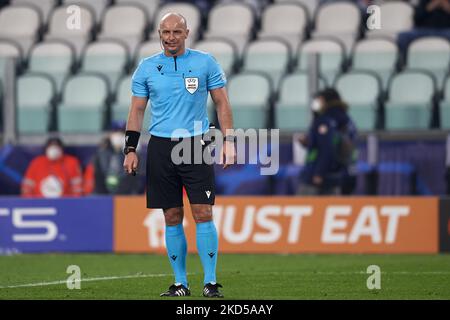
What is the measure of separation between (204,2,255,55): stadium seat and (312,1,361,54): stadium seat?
3.41 ft

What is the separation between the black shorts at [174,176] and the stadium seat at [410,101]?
276 inches

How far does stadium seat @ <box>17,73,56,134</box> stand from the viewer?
1748 cm

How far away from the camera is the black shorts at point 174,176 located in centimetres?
1005

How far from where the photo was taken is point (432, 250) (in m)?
15.9

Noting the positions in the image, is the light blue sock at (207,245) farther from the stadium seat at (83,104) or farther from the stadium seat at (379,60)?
the stadium seat at (379,60)

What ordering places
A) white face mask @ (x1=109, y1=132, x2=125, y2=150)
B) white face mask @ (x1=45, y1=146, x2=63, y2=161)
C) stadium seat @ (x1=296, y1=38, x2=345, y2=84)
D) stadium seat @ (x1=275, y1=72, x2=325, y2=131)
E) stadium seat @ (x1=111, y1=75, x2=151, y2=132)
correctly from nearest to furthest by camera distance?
stadium seat @ (x1=275, y1=72, x2=325, y2=131)
white face mask @ (x1=45, y1=146, x2=63, y2=161)
white face mask @ (x1=109, y1=132, x2=125, y2=150)
stadium seat @ (x1=296, y1=38, x2=345, y2=84)
stadium seat @ (x1=111, y1=75, x2=151, y2=132)

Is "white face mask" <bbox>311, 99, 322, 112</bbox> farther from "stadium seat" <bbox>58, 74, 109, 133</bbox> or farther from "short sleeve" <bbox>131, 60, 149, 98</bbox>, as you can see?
"short sleeve" <bbox>131, 60, 149, 98</bbox>

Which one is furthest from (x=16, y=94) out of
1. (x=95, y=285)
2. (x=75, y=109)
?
(x=95, y=285)

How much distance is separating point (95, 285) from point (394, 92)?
7320 mm

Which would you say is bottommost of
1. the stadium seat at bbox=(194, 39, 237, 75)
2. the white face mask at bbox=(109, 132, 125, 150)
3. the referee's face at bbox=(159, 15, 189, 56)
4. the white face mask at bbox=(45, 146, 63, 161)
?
the white face mask at bbox=(45, 146, 63, 161)

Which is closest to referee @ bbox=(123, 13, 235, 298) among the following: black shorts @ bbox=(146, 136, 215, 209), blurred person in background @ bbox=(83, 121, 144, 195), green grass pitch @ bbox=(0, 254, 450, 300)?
black shorts @ bbox=(146, 136, 215, 209)

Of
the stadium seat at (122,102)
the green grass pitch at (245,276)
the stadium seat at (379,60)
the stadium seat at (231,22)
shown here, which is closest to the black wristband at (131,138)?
the green grass pitch at (245,276)

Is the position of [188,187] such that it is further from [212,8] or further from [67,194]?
[212,8]

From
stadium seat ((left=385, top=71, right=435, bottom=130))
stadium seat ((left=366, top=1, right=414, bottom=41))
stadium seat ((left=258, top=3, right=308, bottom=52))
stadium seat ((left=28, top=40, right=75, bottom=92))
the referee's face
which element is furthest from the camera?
stadium seat ((left=258, top=3, right=308, bottom=52))
